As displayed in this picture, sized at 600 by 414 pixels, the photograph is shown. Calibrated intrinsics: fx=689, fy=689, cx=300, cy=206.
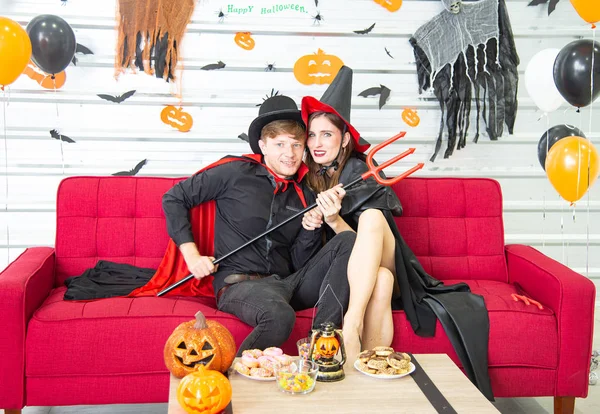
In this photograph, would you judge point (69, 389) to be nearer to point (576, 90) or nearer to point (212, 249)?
point (212, 249)

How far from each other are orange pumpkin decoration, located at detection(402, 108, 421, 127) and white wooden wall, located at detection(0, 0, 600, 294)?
3 centimetres

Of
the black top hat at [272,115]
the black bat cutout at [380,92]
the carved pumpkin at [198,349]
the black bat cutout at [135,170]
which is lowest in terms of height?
the carved pumpkin at [198,349]

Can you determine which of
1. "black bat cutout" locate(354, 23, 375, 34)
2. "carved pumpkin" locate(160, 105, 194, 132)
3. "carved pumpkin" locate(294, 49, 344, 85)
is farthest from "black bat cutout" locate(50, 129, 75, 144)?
"black bat cutout" locate(354, 23, 375, 34)

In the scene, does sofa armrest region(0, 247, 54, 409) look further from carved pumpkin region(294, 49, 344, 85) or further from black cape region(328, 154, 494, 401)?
carved pumpkin region(294, 49, 344, 85)

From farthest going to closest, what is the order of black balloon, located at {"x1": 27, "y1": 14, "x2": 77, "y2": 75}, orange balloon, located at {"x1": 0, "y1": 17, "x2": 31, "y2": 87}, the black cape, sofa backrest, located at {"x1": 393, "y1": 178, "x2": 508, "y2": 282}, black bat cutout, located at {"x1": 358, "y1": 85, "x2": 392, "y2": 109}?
black bat cutout, located at {"x1": 358, "y1": 85, "x2": 392, "y2": 109} → sofa backrest, located at {"x1": 393, "y1": 178, "x2": 508, "y2": 282} → black balloon, located at {"x1": 27, "y1": 14, "x2": 77, "y2": 75} → orange balloon, located at {"x1": 0, "y1": 17, "x2": 31, "y2": 87} → the black cape

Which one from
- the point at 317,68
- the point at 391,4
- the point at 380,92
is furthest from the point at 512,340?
the point at 391,4

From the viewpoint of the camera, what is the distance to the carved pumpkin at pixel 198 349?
1.94 metres

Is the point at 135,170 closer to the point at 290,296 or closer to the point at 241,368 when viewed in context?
the point at 290,296

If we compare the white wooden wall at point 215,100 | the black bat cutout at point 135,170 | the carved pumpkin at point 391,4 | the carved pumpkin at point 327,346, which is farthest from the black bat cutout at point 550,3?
the carved pumpkin at point 327,346

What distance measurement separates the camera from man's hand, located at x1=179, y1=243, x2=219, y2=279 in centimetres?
284

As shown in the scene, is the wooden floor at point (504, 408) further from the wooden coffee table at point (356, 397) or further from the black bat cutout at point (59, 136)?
the black bat cutout at point (59, 136)

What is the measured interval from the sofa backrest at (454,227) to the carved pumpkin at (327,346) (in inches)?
54.1

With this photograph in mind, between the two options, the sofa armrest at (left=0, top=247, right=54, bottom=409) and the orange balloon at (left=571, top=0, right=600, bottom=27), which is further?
the orange balloon at (left=571, top=0, right=600, bottom=27)

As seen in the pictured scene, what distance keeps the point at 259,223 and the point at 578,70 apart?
5.14 feet
